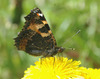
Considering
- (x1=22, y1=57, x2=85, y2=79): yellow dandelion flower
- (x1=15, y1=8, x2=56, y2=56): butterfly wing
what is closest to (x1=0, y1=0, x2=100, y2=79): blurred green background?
(x1=15, y1=8, x2=56, y2=56): butterfly wing

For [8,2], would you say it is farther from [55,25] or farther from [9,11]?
[55,25]

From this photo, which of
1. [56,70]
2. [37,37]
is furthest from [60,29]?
[56,70]

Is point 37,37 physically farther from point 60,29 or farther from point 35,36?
point 60,29

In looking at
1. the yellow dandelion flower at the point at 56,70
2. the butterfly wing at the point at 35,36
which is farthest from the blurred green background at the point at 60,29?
the yellow dandelion flower at the point at 56,70

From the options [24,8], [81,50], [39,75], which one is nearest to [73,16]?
[81,50]

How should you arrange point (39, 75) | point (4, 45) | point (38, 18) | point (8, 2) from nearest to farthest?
point (39, 75), point (38, 18), point (4, 45), point (8, 2)

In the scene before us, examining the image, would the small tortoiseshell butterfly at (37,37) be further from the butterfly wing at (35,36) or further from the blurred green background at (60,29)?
the blurred green background at (60,29)

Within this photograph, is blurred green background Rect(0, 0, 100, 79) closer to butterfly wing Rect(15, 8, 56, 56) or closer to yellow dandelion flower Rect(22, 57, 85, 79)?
butterfly wing Rect(15, 8, 56, 56)
